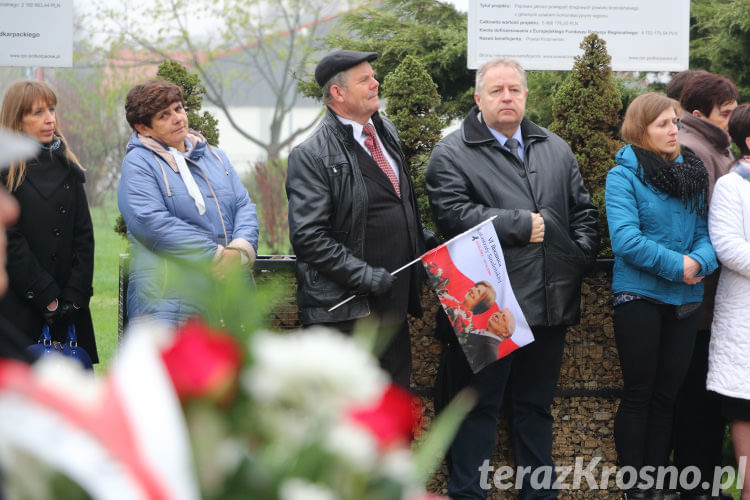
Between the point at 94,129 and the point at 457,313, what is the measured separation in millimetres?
19684

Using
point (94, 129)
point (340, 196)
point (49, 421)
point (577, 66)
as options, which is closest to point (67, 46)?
point (340, 196)

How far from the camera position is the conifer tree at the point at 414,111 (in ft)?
17.5

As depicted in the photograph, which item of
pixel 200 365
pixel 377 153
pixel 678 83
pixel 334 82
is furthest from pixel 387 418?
pixel 678 83

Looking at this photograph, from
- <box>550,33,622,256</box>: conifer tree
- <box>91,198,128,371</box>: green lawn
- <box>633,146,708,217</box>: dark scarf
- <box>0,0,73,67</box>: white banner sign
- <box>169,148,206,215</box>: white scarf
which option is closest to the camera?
<box>169,148,206,215</box>: white scarf

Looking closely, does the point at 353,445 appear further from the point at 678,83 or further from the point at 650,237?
the point at 678,83

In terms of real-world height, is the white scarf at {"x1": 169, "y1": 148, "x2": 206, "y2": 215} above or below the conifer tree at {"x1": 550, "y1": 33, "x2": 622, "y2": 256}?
below

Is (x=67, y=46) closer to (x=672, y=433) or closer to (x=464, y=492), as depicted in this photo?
(x=464, y=492)

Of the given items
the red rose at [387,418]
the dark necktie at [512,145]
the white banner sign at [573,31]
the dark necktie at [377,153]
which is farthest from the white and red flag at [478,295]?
the red rose at [387,418]

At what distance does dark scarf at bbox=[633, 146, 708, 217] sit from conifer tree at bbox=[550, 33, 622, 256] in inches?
28.1

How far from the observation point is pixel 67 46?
6.11 meters

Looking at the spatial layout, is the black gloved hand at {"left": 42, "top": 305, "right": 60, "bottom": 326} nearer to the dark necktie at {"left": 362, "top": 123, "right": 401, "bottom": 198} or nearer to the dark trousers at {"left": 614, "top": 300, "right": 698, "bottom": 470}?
the dark necktie at {"left": 362, "top": 123, "right": 401, "bottom": 198}

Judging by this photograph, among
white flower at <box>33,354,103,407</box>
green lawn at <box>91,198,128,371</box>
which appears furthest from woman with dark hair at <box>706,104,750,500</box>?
green lawn at <box>91,198,128,371</box>

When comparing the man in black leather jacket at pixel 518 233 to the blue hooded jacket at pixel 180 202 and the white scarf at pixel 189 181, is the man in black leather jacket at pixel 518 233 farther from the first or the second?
the white scarf at pixel 189 181

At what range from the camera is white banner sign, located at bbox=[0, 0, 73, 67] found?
607cm
